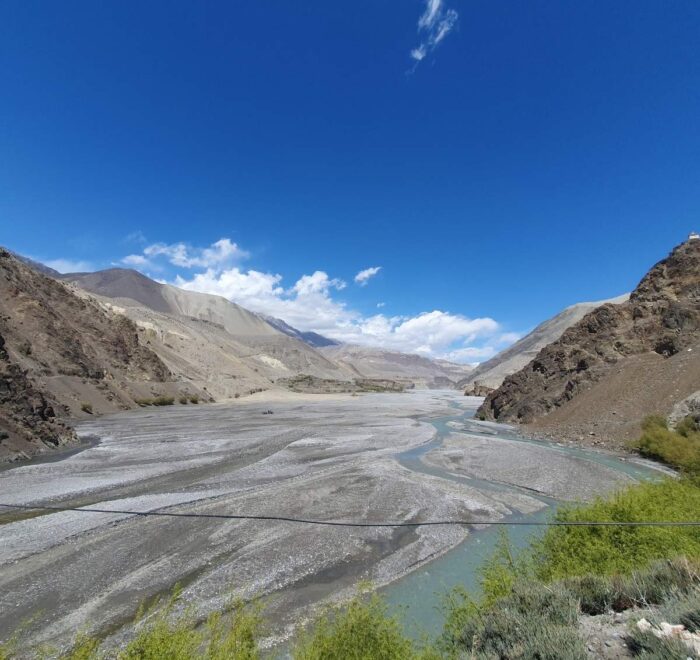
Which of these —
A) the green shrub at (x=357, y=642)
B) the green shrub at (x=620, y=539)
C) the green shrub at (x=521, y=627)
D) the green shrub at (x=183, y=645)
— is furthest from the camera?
the green shrub at (x=620, y=539)

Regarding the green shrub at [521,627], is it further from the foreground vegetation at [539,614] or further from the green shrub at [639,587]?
the green shrub at [639,587]

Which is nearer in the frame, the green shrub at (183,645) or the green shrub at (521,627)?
the green shrub at (183,645)

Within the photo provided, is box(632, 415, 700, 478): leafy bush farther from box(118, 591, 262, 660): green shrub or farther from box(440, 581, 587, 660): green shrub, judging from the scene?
box(118, 591, 262, 660): green shrub

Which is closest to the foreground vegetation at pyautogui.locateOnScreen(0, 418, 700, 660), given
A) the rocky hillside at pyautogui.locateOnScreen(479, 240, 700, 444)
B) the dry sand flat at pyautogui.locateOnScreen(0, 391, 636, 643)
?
the dry sand flat at pyautogui.locateOnScreen(0, 391, 636, 643)

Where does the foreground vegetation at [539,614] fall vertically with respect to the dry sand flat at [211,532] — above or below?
above

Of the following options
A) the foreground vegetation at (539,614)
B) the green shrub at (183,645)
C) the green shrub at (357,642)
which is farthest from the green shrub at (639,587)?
the green shrub at (183,645)

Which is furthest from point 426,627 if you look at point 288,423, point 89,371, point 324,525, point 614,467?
point 89,371
